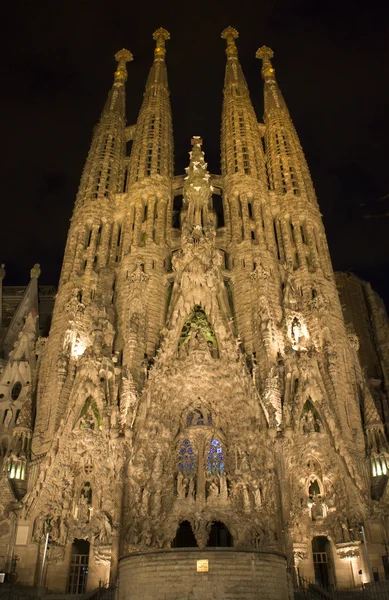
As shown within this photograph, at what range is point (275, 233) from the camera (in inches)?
1463

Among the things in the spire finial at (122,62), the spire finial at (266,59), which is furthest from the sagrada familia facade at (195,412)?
the spire finial at (122,62)

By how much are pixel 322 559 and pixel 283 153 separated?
2832 cm

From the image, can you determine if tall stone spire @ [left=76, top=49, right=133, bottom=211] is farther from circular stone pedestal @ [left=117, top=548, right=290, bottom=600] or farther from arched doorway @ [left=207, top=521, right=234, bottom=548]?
circular stone pedestal @ [left=117, top=548, right=290, bottom=600]

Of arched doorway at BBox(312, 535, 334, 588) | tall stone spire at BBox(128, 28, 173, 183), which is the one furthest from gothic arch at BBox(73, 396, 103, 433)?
tall stone spire at BBox(128, 28, 173, 183)

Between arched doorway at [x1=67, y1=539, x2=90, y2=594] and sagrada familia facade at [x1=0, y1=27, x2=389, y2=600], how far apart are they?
3.5 inches

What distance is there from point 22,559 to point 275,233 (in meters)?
25.0

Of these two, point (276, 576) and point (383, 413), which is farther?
point (383, 413)

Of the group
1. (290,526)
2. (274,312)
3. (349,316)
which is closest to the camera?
(290,526)

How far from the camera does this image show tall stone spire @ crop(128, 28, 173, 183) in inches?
1580

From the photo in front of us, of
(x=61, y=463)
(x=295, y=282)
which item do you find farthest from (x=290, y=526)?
(x=295, y=282)

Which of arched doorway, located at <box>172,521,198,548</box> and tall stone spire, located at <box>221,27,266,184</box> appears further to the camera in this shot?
tall stone spire, located at <box>221,27,266,184</box>

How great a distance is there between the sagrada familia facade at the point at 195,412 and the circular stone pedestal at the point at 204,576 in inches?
2.2

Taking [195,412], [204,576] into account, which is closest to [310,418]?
[195,412]

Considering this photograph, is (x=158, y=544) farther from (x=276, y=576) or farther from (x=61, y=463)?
(x=276, y=576)
